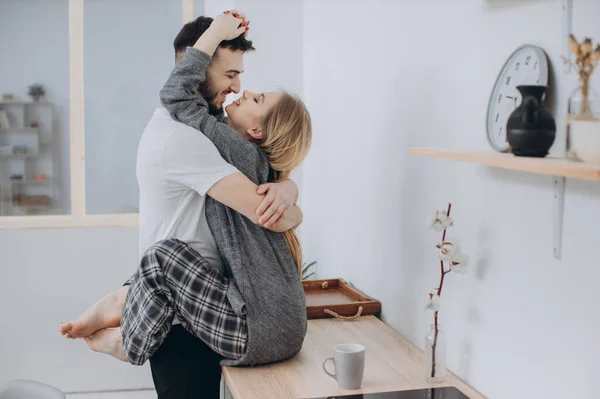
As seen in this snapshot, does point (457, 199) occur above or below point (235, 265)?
above

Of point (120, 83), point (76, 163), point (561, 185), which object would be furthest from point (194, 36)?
point (76, 163)

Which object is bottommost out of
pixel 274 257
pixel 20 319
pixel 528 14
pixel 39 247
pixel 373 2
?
pixel 20 319

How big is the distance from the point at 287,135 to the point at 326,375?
0.67 m

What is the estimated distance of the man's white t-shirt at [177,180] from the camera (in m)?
1.88

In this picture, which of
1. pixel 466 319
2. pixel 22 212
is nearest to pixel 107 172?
pixel 22 212

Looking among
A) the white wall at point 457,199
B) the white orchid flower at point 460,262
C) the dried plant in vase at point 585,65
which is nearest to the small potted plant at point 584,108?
the dried plant in vase at point 585,65

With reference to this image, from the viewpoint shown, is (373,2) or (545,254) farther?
(373,2)

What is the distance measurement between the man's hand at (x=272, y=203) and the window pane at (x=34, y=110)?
2225 mm

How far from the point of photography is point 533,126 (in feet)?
4.18

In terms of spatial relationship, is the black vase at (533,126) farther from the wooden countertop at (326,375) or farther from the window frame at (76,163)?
the window frame at (76,163)

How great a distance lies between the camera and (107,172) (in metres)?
3.87

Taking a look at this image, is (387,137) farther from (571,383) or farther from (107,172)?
(107,172)

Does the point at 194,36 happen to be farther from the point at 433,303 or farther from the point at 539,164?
the point at 539,164

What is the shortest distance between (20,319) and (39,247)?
40 cm
